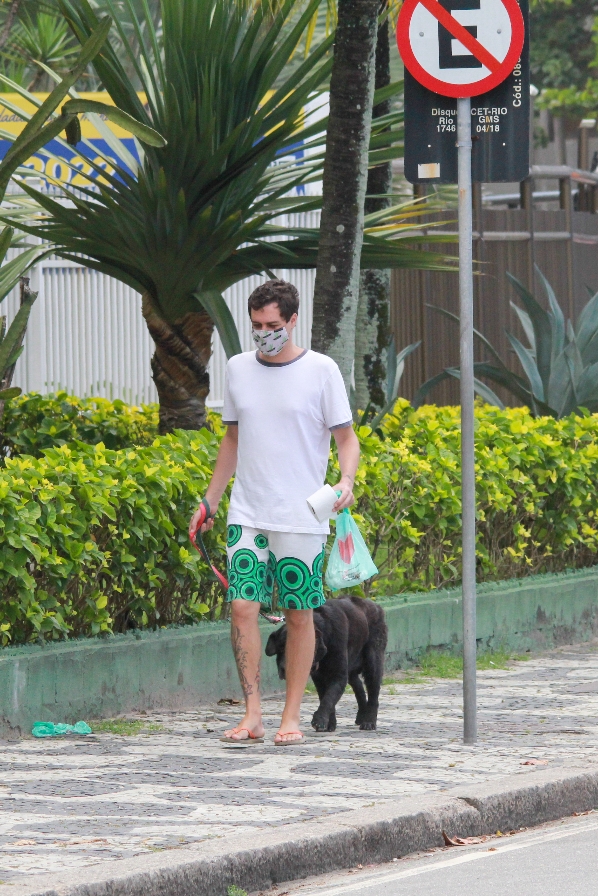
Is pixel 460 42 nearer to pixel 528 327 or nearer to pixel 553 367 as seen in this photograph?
pixel 553 367

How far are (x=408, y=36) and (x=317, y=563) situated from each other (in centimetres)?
215

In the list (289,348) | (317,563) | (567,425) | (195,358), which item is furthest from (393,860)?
(567,425)

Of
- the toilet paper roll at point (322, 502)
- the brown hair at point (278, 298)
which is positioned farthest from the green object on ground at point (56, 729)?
the brown hair at point (278, 298)

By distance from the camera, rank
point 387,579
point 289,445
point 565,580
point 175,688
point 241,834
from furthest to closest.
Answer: point 565,580 < point 387,579 < point 175,688 < point 289,445 < point 241,834

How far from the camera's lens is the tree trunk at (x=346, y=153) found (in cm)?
834

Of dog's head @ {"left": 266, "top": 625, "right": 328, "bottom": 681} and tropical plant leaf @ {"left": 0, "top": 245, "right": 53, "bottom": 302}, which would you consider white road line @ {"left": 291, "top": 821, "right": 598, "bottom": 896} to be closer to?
dog's head @ {"left": 266, "top": 625, "right": 328, "bottom": 681}

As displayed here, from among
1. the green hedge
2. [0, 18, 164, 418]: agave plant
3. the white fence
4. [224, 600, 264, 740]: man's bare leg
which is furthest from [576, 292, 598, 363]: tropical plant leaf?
[224, 600, 264, 740]: man's bare leg

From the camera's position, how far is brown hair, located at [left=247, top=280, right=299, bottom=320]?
6.33m

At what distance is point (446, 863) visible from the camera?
5062 millimetres

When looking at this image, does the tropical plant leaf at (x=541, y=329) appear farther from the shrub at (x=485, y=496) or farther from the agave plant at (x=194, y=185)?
the agave plant at (x=194, y=185)

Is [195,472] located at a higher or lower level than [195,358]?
lower

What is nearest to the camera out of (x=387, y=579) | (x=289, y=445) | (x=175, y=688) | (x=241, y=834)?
(x=241, y=834)

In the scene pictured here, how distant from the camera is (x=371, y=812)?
16.9 ft

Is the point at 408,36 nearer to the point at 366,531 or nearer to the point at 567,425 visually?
the point at 366,531
